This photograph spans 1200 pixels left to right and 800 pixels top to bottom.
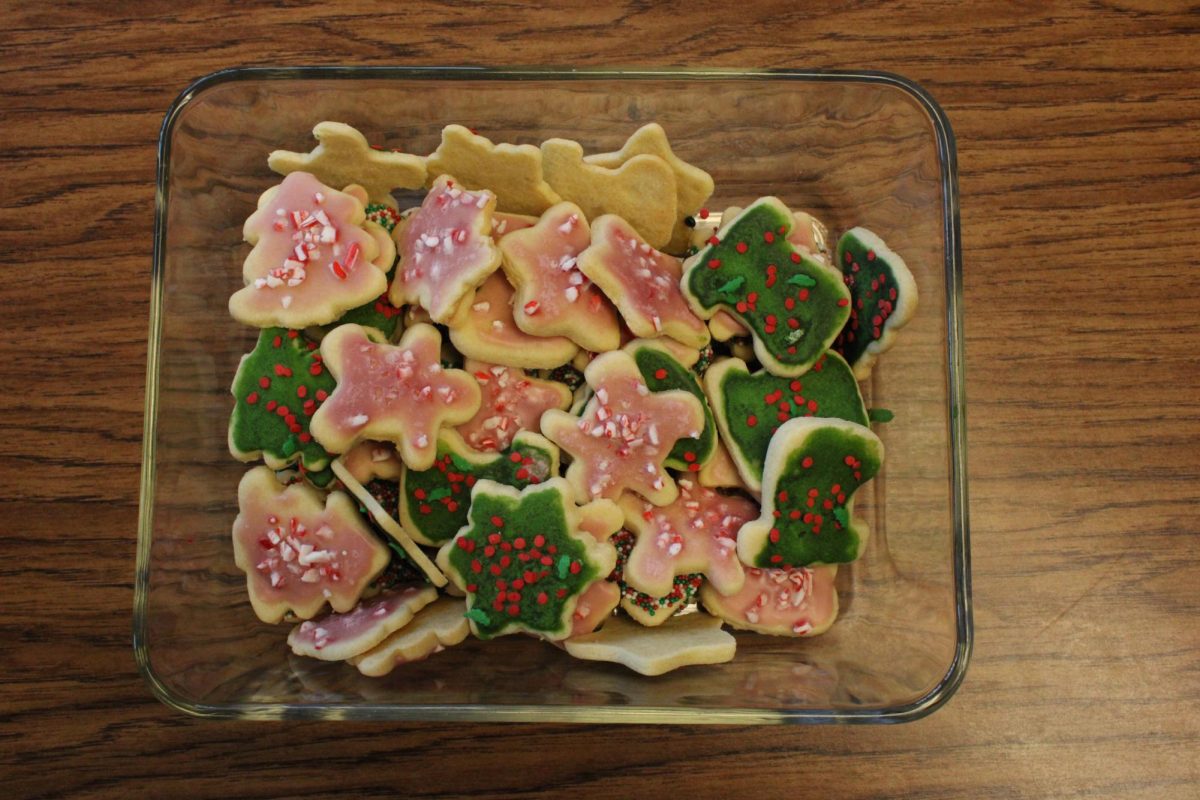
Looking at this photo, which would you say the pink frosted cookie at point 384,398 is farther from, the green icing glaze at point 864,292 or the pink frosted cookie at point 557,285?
the green icing glaze at point 864,292

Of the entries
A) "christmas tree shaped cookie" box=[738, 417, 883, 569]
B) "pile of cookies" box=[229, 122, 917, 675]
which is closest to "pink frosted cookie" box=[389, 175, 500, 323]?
"pile of cookies" box=[229, 122, 917, 675]

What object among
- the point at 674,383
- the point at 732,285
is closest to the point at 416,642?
the point at 674,383

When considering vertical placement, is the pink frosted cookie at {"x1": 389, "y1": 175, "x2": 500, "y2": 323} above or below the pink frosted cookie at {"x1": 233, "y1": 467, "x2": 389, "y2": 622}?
above

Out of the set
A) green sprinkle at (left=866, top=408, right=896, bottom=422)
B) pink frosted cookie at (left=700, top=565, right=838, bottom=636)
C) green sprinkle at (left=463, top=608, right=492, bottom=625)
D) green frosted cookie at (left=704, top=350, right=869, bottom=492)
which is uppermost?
green frosted cookie at (left=704, top=350, right=869, bottom=492)

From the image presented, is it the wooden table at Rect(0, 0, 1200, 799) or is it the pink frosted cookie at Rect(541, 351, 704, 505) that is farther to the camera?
the wooden table at Rect(0, 0, 1200, 799)

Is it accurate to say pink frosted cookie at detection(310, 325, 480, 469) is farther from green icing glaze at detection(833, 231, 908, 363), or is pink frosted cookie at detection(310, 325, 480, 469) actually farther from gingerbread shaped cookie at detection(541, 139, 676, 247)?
green icing glaze at detection(833, 231, 908, 363)

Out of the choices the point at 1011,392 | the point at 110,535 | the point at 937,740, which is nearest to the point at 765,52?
the point at 1011,392
